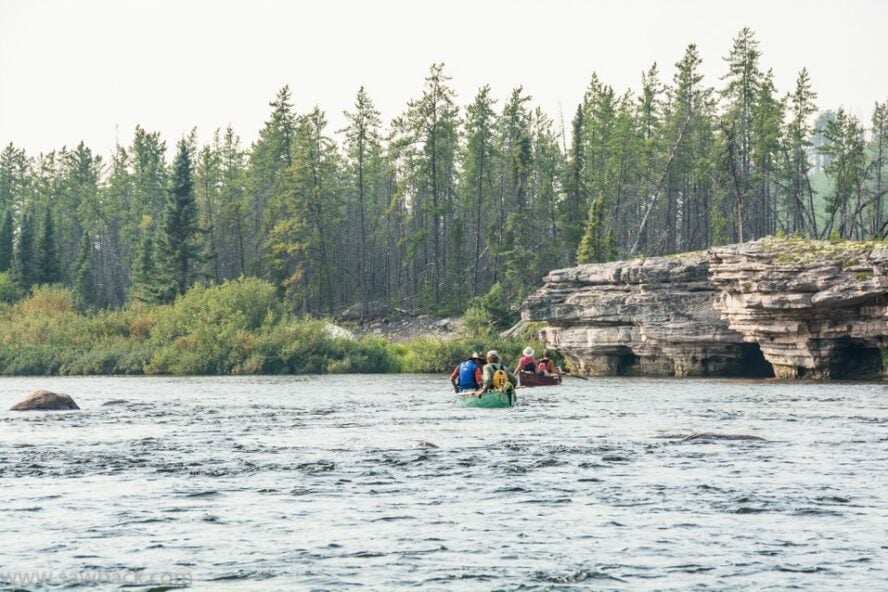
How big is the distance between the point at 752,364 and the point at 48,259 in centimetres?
6520

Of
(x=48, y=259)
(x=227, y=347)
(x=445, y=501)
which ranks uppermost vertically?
(x=48, y=259)

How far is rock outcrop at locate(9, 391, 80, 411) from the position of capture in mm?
34875

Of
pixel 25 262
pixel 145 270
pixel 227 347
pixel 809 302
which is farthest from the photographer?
pixel 25 262

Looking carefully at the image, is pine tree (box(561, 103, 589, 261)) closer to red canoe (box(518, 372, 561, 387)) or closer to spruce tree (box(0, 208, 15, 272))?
red canoe (box(518, 372, 561, 387))

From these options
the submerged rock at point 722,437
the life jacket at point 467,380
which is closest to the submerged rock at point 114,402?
the life jacket at point 467,380

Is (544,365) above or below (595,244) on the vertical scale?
below

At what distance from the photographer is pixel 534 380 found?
48.1 m

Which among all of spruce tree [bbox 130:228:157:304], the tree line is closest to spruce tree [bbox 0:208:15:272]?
the tree line

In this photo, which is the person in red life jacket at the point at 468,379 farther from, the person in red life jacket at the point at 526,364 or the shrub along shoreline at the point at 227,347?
the shrub along shoreline at the point at 227,347

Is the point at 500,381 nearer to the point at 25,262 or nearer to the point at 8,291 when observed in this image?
the point at 8,291

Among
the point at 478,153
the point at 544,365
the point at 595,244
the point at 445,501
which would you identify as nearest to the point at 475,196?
the point at 478,153

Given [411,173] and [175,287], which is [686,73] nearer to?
[411,173]

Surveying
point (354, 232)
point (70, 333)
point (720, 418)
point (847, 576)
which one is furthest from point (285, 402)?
point (354, 232)

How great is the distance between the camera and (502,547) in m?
14.2
